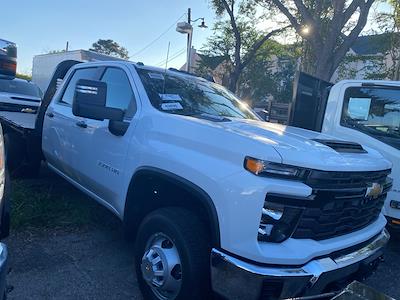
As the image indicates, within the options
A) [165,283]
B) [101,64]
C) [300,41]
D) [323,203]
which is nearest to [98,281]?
[165,283]

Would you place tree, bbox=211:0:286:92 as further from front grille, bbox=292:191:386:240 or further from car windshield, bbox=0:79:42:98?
front grille, bbox=292:191:386:240

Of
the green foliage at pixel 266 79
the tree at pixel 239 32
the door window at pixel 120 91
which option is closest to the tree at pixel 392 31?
the tree at pixel 239 32

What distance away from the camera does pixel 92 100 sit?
337cm

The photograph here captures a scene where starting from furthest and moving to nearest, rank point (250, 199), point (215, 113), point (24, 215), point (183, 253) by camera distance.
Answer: point (24, 215) → point (215, 113) → point (183, 253) → point (250, 199)

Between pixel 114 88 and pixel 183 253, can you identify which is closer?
pixel 183 253

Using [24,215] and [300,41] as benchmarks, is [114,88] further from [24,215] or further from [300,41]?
[300,41]

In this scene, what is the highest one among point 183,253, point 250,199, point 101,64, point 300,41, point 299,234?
point 300,41

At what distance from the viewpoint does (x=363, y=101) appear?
512cm

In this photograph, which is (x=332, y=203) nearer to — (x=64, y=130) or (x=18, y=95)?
(x=64, y=130)

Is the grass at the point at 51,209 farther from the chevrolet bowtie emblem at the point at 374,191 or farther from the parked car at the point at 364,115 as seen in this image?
the chevrolet bowtie emblem at the point at 374,191

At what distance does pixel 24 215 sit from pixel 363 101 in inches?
164

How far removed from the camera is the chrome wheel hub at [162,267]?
9.29ft

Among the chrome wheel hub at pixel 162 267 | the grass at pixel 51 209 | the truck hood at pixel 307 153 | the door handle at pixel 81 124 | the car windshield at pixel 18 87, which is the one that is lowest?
the grass at pixel 51 209

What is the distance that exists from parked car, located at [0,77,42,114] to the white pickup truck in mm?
6174
